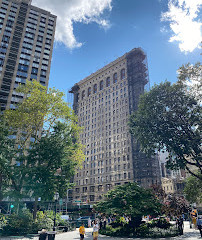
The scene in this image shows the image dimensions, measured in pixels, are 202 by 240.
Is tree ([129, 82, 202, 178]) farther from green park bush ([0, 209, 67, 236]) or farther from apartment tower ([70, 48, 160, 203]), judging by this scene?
apartment tower ([70, 48, 160, 203])

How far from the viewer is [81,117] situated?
95.0 metres

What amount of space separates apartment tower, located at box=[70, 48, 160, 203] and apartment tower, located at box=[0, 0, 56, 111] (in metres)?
29.7

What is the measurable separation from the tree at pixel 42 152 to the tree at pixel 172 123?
968cm

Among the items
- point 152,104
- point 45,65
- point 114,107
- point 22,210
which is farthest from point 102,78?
point 22,210

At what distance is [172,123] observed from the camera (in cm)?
2584

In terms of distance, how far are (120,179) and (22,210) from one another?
4997cm

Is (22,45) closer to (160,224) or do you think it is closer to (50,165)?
(50,165)

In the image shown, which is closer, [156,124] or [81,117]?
[156,124]

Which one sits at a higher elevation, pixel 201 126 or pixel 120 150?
pixel 120 150

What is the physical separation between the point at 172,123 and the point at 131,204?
11.5m

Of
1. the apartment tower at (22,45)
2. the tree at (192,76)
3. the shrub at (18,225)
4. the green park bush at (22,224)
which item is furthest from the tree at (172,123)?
the apartment tower at (22,45)

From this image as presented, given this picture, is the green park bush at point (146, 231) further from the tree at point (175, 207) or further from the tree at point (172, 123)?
the tree at point (172, 123)

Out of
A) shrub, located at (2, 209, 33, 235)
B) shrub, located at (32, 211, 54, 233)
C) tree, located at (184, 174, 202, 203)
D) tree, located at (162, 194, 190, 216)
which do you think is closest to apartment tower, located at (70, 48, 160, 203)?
tree, located at (184, 174, 202, 203)

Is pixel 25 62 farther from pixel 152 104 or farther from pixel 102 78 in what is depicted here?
pixel 152 104
